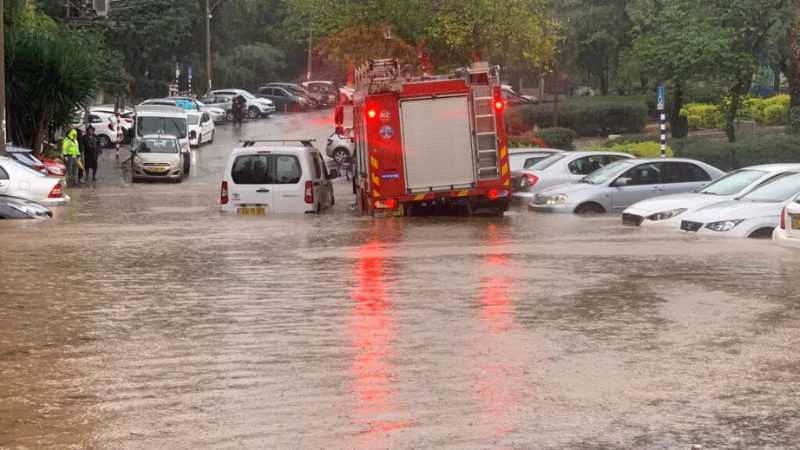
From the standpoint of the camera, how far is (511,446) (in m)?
8.50

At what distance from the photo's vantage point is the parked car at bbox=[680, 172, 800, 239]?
21375 millimetres

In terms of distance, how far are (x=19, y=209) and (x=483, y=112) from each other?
28.6 feet

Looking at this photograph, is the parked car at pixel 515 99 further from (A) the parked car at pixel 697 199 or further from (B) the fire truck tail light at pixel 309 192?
(A) the parked car at pixel 697 199

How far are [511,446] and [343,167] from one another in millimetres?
41821

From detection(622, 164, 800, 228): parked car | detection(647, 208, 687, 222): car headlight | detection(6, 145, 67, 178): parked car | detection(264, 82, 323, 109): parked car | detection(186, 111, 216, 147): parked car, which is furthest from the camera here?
detection(264, 82, 323, 109): parked car

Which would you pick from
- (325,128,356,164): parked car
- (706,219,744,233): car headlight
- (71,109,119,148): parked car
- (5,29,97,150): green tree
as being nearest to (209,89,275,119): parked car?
(71,109,119,148): parked car

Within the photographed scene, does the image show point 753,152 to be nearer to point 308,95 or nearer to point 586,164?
point 586,164

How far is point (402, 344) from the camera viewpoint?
40.1ft

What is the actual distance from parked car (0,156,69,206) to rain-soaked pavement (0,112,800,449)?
837 cm

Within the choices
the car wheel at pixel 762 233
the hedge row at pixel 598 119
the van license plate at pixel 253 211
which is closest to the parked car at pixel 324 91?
the hedge row at pixel 598 119

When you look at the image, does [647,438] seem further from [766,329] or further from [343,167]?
[343,167]

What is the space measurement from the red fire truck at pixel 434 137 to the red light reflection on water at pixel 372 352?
7954 millimetres

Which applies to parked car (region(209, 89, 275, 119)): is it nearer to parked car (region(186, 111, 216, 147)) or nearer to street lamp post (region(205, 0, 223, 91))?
street lamp post (region(205, 0, 223, 91))

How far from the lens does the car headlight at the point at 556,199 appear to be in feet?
92.2
